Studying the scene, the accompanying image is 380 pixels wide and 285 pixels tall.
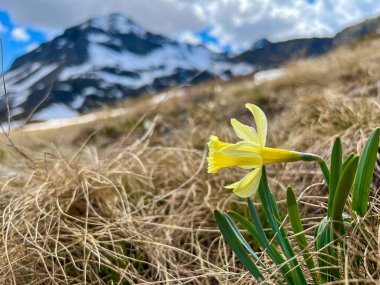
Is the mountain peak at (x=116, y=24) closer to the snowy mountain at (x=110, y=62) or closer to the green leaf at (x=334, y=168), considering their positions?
the snowy mountain at (x=110, y=62)

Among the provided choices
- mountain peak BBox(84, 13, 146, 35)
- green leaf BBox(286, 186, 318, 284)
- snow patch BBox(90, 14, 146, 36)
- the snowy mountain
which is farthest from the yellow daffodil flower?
snow patch BBox(90, 14, 146, 36)

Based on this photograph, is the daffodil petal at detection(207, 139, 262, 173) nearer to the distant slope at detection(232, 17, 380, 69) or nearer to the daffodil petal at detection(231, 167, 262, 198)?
the daffodil petal at detection(231, 167, 262, 198)

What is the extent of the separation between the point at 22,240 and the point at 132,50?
491 ft

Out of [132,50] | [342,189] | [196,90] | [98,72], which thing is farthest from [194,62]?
[342,189]

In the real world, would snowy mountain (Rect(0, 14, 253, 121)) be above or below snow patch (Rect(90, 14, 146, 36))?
below

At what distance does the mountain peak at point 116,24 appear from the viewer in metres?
144

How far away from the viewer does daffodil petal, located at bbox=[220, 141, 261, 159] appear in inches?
34.2

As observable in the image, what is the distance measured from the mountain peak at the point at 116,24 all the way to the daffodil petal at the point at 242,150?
144m

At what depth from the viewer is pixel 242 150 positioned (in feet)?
2.92

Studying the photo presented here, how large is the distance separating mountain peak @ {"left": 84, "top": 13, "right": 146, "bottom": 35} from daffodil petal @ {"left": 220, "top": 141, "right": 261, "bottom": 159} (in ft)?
474

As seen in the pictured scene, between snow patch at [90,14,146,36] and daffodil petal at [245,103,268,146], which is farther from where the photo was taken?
snow patch at [90,14,146,36]

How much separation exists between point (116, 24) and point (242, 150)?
156m

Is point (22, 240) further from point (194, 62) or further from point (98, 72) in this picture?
point (194, 62)

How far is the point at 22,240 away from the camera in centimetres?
163
